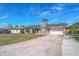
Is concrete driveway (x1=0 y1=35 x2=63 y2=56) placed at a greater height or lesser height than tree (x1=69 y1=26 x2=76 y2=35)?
lesser

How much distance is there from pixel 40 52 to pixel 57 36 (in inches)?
11.9

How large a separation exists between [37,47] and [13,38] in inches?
13.0

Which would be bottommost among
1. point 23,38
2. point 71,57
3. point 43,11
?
point 71,57

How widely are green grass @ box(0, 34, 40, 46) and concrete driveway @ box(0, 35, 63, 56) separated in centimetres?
4

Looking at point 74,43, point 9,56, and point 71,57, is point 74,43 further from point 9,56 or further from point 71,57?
point 9,56

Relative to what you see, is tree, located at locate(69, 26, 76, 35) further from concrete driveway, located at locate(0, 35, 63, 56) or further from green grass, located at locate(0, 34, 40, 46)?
green grass, located at locate(0, 34, 40, 46)

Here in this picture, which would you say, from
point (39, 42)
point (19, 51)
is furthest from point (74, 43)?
point (19, 51)

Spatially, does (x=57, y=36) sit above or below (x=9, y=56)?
above

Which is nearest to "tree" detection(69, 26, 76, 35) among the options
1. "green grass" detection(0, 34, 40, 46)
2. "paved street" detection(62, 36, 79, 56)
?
"paved street" detection(62, 36, 79, 56)

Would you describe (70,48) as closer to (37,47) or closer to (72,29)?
(72,29)

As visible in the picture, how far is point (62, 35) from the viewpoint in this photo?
3752mm

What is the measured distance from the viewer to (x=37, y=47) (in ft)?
12.2

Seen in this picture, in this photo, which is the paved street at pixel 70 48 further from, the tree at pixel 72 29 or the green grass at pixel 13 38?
the green grass at pixel 13 38

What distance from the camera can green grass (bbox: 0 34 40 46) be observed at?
371 cm
